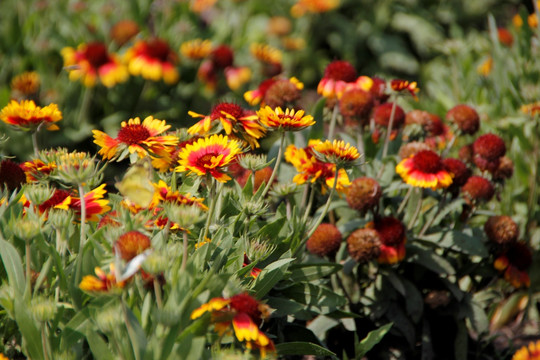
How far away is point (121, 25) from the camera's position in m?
4.14

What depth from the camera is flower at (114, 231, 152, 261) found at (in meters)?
1.24

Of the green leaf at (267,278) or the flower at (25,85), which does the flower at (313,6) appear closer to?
the flower at (25,85)

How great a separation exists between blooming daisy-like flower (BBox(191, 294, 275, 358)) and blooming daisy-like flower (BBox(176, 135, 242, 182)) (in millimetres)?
325

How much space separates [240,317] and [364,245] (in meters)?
0.74

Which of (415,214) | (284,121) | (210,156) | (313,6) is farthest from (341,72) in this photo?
(313,6)

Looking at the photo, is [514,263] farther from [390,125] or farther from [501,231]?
[390,125]

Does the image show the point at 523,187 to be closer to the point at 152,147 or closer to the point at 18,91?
the point at 152,147

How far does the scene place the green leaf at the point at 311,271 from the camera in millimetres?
1831

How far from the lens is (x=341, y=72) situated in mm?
2225

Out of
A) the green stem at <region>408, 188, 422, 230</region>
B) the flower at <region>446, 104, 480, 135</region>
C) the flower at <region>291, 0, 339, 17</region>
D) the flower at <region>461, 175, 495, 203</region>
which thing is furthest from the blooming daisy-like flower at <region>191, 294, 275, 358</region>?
the flower at <region>291, 0, 339, 17</region>

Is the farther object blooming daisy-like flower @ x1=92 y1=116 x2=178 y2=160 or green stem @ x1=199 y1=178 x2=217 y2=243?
blooming daisy-like flower @ x1=92 y1=116 x2=178 y2=160

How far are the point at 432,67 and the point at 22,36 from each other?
2979 millimetres

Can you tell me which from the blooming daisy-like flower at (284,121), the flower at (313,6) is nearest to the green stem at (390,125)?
the blooming daisy-like flower at (284,121)

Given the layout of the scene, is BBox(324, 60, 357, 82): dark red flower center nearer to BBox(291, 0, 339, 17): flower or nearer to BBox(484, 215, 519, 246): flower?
BBox(484, 215, 519, 246): flower
